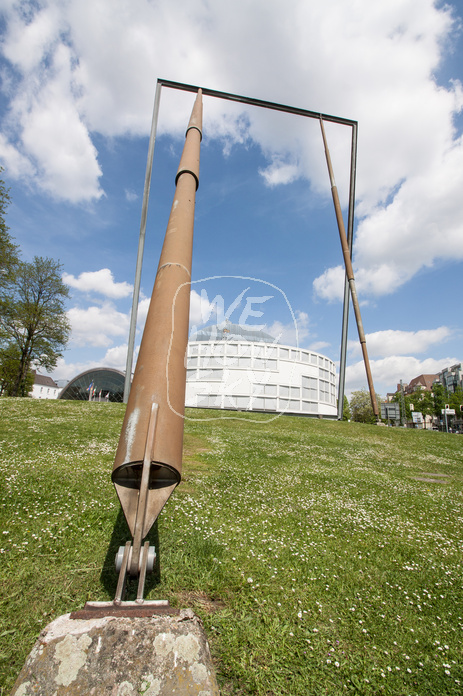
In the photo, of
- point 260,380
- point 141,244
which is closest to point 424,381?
point 260,380

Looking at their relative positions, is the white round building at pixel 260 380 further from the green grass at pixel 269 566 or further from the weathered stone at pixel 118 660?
the weathered stone at pixel 118 660

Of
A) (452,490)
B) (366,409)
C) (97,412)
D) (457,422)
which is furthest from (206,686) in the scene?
(457,422)

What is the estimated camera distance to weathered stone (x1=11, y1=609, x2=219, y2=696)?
6.36 ft

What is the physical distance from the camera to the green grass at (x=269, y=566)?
3.66 m

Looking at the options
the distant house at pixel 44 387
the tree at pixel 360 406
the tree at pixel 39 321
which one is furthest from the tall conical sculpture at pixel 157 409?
the distant house at pixel 44 387

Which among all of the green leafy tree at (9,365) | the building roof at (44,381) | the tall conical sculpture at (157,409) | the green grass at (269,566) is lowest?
the green grass at (269,566)

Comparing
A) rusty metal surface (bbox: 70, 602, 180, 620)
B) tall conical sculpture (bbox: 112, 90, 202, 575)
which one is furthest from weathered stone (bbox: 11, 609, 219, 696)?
tall conical sculpture (bbox: 112, 90, 202, 575)

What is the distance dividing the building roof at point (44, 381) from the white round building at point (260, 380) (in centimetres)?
10587

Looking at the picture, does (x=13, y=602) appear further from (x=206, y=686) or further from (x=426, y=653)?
(x=426, y=653)

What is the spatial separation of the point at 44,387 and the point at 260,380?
4445 inches

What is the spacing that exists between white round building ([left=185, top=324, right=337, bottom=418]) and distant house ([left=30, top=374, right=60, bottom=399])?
104 metres

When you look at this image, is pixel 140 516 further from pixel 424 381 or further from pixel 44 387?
pixel 424 381

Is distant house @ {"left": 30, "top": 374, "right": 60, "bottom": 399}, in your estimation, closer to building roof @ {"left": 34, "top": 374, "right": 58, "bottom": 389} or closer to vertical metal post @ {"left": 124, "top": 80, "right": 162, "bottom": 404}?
building roof @ {"left": 34, "top": 374, "right": 58, "bottom": 389}

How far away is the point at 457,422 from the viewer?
111m
